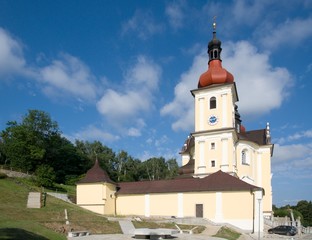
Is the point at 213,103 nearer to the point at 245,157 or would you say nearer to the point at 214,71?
the point at 214,71

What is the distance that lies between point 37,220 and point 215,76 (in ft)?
96.9

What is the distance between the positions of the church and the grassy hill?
7.65m

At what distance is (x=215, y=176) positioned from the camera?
33.2 metres

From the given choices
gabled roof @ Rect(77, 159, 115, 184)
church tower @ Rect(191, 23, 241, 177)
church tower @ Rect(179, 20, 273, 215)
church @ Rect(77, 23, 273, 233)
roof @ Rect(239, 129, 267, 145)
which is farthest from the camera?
roof @ Rect(239, 129, 267, 145)

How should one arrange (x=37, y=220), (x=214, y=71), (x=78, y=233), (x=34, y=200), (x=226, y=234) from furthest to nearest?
(x=214, y=71) → (x=34, y=200) → (x=226, y=234) → (x=37, y=220) → (x=78, y=233)

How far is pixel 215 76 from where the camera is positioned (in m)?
44.4

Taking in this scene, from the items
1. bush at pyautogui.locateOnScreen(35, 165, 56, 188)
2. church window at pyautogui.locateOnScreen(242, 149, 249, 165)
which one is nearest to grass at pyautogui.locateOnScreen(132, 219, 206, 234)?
church window at pyautogui.locateOnScreen(242, 149, 249, 165)

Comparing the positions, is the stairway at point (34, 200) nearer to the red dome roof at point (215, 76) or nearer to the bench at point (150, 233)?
the bench at point (150, 233)

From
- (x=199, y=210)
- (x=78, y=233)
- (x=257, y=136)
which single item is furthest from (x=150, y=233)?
(x=257, y=136)

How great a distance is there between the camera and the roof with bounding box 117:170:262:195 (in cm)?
3122

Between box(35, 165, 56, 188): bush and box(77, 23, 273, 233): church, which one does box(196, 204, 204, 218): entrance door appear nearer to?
box(77, 23, 273, 233): church

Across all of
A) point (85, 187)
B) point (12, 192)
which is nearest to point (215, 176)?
point (85, 187)

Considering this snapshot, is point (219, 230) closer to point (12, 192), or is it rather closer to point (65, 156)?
point (12, 192)

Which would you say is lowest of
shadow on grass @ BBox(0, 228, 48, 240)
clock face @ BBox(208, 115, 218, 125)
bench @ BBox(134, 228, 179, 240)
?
bench @ BBox(134, 228, 179, 240)
